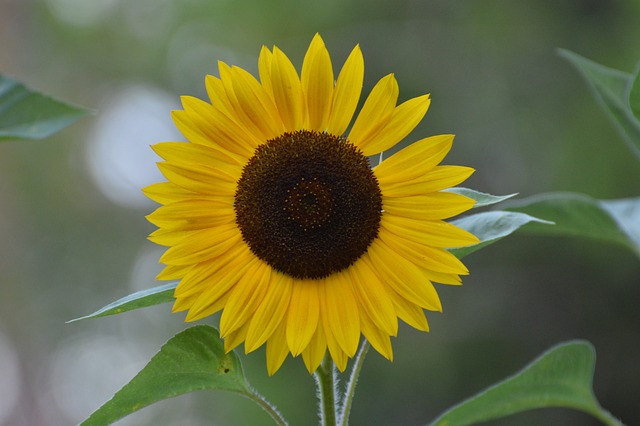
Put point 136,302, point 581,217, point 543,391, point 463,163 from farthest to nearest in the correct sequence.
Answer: point 463,163
point 581,217
point 543,391
point 136,302

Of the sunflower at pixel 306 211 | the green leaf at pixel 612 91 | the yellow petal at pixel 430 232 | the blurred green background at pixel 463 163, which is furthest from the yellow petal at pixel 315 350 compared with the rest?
the blurred green background at pixel 463 163

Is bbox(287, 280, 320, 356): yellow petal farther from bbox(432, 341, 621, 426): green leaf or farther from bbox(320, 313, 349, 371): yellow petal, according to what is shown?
bbox(432, 341, 621, 426): green leaf

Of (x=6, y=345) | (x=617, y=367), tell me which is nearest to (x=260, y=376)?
(x=617, y=367)

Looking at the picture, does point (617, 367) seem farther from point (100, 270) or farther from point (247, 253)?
point (100, 270)

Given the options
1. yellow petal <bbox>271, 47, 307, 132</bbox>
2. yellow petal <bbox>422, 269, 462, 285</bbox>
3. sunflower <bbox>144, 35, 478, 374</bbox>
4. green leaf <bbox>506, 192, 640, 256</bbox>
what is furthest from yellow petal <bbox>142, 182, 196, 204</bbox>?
green leaf <bbox>506, 192, 640, 256</bbox>

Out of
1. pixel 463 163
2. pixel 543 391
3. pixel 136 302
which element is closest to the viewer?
pixel 136 302

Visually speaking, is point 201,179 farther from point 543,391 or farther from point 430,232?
point 543,391

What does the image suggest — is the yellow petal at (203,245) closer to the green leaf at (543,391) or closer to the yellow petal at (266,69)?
the yellow petal at (266,69)

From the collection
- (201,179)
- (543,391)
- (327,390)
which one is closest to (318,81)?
(201,179)
